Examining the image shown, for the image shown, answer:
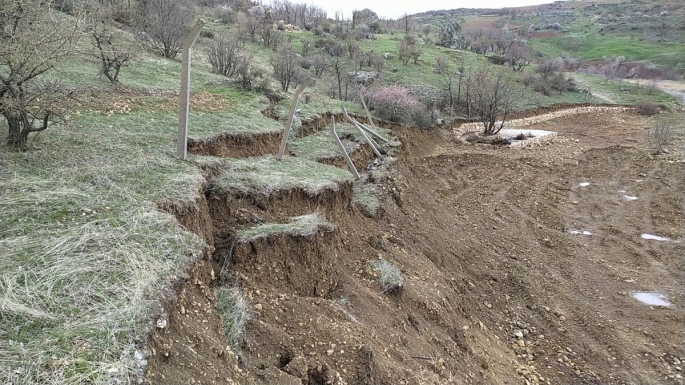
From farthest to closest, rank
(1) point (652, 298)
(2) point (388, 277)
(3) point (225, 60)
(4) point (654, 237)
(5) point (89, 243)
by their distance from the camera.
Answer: (3) point (225, 60) → (4) point (654, 237) → (1) point (652, 298) → (2) point (388, 277) → (5) point (89, 243)

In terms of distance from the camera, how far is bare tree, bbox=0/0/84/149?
4.60 m

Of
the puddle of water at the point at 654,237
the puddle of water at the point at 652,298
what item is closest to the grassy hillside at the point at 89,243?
the puddle of water at the point at 652,298

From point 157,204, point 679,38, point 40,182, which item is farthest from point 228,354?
point 679,38

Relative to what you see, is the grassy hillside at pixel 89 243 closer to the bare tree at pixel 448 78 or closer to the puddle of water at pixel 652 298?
the puddle of water at pixel 652 298

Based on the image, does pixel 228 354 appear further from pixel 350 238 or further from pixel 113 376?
pixel 350 238

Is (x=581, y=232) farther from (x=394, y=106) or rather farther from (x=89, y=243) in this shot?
(x=89, y=243)

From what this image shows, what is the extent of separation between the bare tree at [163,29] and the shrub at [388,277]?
14.2m

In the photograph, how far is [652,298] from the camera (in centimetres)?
748

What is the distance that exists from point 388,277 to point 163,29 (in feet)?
49.0

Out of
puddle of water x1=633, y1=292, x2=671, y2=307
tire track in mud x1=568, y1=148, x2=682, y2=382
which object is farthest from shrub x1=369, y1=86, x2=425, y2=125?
puddle of water x1=633, y1=292, x2=671, y2=307

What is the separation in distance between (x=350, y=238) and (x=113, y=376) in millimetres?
4188

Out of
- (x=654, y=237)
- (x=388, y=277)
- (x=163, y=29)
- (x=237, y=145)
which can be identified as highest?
(x=163, y=29)

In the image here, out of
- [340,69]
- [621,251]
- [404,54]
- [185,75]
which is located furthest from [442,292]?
[404,54]

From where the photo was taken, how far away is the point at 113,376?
2420mm
